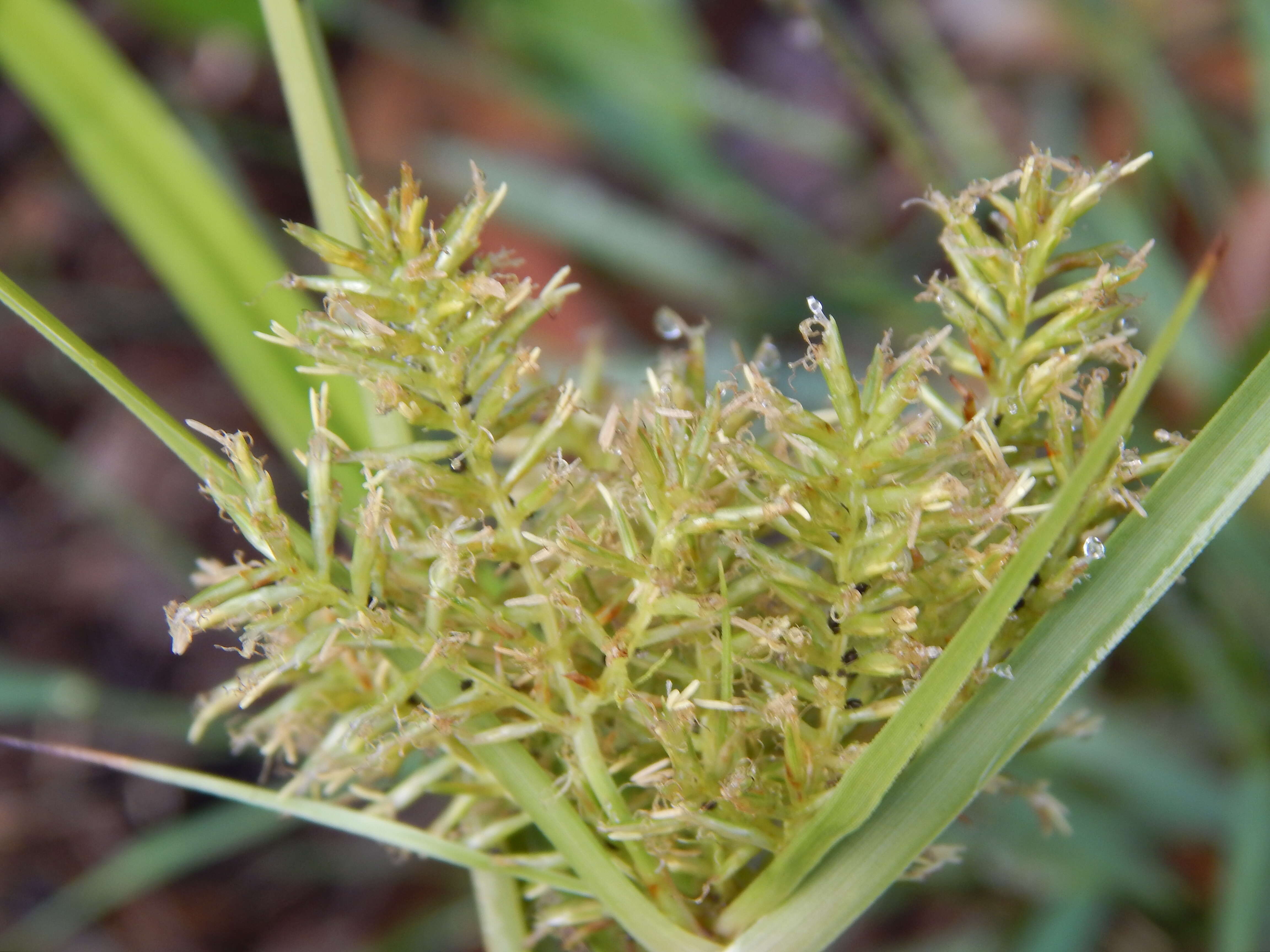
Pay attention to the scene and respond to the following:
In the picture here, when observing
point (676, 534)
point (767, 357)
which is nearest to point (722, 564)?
point (676, 534)

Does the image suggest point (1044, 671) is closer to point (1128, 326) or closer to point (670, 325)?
point (1128, 326)

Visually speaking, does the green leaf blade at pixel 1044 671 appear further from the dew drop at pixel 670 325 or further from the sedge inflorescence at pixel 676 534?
the dew drop at pixel 670 325

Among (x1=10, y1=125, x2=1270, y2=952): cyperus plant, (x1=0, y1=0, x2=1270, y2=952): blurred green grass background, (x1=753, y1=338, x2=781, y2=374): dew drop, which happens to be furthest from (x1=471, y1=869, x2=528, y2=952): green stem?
(x1=0, y1=0, x2=1270, y2=952): blurred green grass background

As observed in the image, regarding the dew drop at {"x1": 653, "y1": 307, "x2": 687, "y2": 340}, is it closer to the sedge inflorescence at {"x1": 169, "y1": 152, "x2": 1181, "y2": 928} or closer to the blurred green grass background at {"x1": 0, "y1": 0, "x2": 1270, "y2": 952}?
the sedge inflorescence at {"x1": 169, "y1": 152, "x2": 1181, "y2": 928}

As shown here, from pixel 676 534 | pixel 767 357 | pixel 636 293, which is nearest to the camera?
pixel 676 534

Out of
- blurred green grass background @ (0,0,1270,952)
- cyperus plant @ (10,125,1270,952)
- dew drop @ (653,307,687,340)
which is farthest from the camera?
blurred green grass background @ (0,0,1270,952)

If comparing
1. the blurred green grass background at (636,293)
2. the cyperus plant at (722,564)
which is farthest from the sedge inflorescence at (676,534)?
the blurred green grass background at (636,293)

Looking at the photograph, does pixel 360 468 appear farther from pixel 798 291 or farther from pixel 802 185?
pixel 802 185
